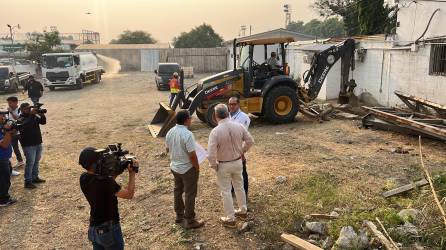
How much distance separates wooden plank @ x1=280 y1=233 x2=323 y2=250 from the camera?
464 cm

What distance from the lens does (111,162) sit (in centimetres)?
367

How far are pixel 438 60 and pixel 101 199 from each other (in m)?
11.4

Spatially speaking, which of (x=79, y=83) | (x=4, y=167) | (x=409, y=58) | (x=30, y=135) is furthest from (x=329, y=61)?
(x=79, y=83)

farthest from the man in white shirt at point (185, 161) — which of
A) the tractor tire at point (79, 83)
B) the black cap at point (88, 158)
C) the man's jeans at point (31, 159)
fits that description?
the tractor tire at point (79, 83)

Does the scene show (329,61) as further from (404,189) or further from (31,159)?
(31,159)

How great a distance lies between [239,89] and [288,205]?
20.6 feet

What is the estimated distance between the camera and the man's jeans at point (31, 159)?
290 inches

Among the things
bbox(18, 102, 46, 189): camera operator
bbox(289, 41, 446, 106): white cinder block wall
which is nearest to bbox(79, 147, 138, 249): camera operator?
bbox(18, 102, 46, 189): camera operator

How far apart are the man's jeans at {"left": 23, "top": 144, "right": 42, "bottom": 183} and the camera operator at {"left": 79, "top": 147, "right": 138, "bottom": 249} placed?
4218 millimetres

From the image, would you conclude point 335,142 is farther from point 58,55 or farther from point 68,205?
point 58,55

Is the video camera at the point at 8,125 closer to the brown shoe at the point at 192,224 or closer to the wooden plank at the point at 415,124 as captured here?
the brown shoe at the point at 192,224

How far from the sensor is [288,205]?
19.9 feet

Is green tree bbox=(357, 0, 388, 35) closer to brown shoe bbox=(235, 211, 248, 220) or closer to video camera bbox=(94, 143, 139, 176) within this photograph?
brown shoe bbox=(235, 211, 248, 220)

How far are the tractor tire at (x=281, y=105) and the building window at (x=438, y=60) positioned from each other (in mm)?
4149
